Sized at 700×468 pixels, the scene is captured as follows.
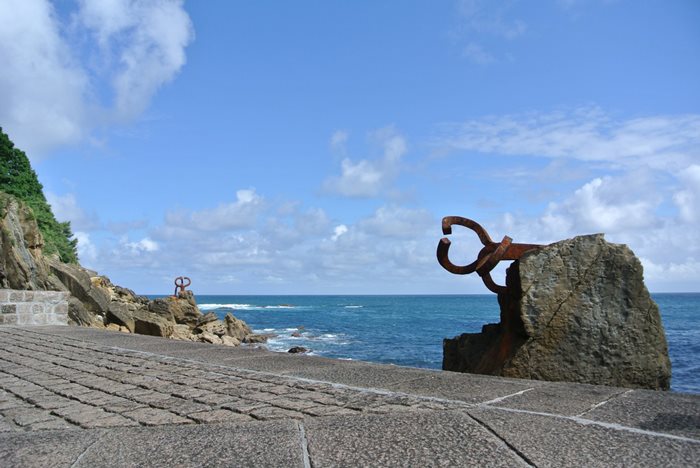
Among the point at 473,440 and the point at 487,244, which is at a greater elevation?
the point at 487,244

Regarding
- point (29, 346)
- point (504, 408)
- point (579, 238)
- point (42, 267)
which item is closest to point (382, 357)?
Answer: point (42, 267)

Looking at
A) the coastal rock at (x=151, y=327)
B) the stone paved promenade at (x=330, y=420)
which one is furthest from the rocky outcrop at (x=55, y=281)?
the stone paved promenade at (x=330, y=420)

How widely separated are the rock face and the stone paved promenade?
632 mm

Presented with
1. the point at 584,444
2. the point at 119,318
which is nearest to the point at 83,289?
the point at 119,318

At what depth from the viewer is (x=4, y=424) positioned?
2.80 metres

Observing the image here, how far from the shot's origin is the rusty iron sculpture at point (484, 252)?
467 centimetres

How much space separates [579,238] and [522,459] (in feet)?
9.41

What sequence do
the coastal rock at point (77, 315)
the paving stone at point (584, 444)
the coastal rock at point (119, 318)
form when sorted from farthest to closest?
the coastal rock at point (119, 318) < the coastal rock at point (77, 315) < the paving stone at point (584, 444)

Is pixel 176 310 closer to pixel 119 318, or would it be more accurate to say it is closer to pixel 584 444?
pixel 119 318

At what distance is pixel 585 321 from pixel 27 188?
29.8 metres

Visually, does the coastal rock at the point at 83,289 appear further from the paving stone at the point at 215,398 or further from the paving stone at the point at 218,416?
the paving stone at the point at 218,416

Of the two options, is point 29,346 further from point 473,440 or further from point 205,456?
point 473,440

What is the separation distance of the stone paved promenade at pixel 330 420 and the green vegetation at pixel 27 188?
80.5 ft

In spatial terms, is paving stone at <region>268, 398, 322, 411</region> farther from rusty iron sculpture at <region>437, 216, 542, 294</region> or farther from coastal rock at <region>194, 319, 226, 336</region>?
coastal rock at <region>194, 319, 226, 336</region>
